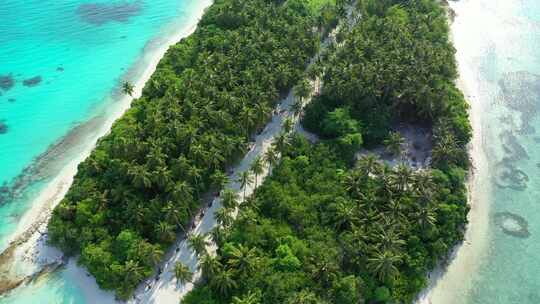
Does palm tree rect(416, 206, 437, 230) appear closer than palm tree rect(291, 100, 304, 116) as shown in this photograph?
Yes

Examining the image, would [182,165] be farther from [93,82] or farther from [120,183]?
[93,82]

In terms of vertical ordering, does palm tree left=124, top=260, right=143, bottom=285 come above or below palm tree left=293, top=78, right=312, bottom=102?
below

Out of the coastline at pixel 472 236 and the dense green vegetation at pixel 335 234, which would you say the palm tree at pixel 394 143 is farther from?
the coastline at pixel 472 236

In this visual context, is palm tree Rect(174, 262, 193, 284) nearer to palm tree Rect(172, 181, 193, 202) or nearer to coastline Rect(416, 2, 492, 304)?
palm tree Rect(172, 181, 193, 202)

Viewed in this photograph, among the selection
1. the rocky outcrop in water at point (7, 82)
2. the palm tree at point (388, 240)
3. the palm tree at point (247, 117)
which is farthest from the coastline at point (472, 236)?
the rocky outcrop in water at point (7, 82)

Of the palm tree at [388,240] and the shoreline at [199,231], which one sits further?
the shoreline at [199,231]

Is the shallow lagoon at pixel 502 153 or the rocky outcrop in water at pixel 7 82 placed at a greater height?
the rocky outcrop in water at pixel 7 82

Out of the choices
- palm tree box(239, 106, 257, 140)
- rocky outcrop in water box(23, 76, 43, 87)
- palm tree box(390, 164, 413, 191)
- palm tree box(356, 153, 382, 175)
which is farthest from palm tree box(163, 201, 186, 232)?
rocky outcrop in water box(23, 76, 43, 87)

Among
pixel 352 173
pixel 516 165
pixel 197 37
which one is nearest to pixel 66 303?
pixel 352 173
